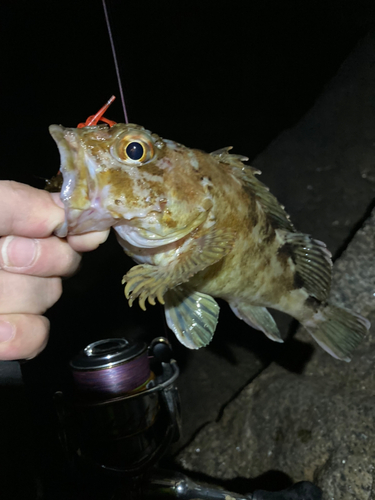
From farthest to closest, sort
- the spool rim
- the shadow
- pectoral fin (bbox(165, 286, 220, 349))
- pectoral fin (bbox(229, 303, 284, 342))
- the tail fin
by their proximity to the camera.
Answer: the shadow
the tail fin
pectoral fin (bbox(229, 303, 284, 342))
the spool rim
pectoral fin (bbox(165, 286, 220, 349))

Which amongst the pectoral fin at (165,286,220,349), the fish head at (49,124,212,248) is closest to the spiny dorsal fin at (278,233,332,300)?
the pectoral fin at (165,286,220,349)

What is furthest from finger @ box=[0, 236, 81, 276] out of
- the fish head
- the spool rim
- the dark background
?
the dark background

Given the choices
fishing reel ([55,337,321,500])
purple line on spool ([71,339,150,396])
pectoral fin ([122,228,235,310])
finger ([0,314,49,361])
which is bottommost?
fishing reel ([55,337,321,500])

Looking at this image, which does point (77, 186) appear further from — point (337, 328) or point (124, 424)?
point (337, 328)

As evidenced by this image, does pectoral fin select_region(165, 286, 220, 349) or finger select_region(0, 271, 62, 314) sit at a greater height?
finger select_region(0, 271, 62, 314)

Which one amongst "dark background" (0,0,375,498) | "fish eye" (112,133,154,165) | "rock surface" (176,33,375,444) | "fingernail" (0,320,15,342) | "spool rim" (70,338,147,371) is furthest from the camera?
"rock surface" (176,33,375,444)

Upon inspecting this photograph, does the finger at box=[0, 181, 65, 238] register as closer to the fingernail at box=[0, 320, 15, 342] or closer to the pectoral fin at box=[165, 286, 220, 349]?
the fingernail at box=[0, 320, 15, 342]

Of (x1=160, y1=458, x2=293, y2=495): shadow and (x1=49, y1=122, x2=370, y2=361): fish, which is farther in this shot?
(x1=160, y1=458, x2=293, y2=495): shadow
